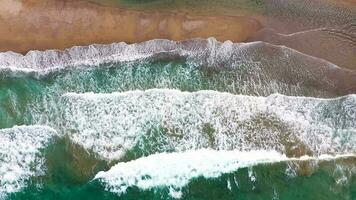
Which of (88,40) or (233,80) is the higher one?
(88,40)

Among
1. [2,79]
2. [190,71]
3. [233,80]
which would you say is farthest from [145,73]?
[2,79]

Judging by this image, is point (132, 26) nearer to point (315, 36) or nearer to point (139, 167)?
point (139, 167)

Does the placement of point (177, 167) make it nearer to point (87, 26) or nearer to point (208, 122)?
point (208, 122)

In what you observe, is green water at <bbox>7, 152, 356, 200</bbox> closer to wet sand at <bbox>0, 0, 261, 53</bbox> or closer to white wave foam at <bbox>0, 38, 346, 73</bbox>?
white wave foam at <bbox>0, 38, 346, 73</bbox>

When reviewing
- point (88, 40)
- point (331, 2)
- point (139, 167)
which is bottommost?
point (139, 167)

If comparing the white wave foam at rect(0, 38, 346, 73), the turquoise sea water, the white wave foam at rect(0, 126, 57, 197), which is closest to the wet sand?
the white wave foam at rect(0, 38, 346, 73)

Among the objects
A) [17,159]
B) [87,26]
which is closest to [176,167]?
[17,159]
